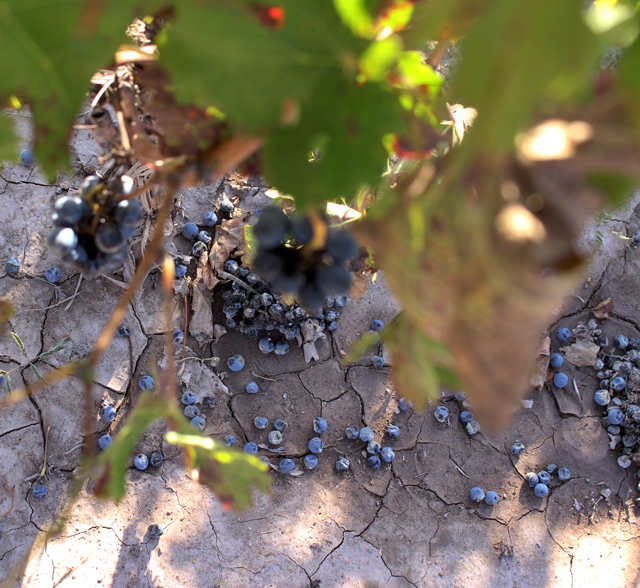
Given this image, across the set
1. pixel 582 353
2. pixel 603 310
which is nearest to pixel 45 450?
pixel 582 353

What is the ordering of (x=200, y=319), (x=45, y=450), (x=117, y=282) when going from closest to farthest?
(x=45, y=450) → (x=117, y=282) → (x=200, y=319)

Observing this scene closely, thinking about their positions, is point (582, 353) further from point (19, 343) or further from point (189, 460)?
point (19, 343)

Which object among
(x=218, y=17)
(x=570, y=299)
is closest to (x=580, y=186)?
(x=218, y=17)

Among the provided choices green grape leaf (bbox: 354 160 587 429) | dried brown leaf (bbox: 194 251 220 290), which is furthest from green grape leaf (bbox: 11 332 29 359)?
green grape leaf (bbox: 354 160 587 429)

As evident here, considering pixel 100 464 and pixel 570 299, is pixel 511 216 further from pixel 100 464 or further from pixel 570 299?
pixel 570 299

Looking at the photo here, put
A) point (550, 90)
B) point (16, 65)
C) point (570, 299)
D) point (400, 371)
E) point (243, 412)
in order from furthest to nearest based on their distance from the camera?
point (570, 299) → point (243, 412) → point (400, 371) → point (16, 65) → point (550, 90)

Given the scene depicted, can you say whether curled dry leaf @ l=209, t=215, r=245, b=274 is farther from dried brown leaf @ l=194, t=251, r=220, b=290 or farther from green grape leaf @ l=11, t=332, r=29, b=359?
green grape leaf @ l=11, t=332, r=29, b=359
